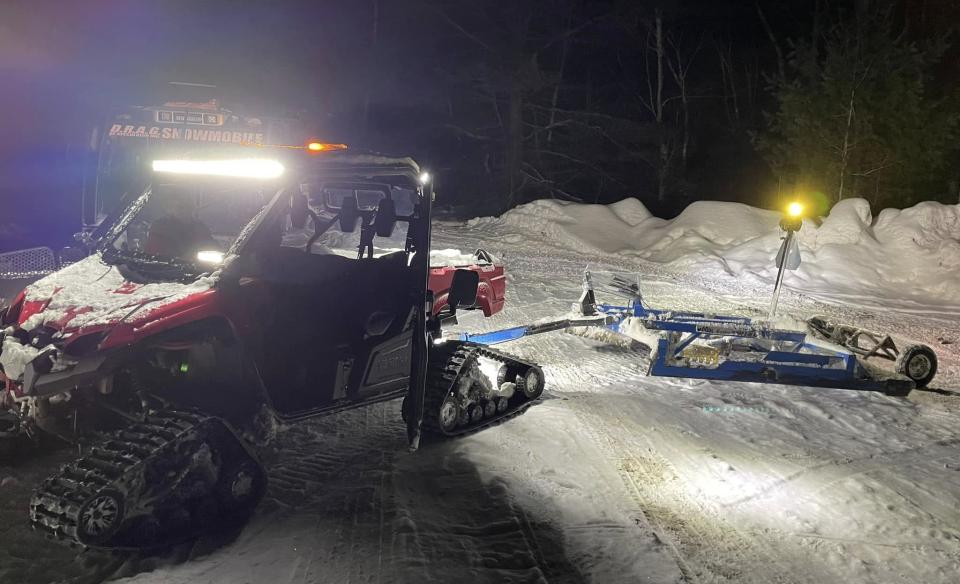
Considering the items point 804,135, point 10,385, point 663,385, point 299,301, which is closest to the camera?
point 10,385

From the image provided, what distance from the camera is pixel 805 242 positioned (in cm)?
1599

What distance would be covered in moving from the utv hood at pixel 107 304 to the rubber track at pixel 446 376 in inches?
77.4

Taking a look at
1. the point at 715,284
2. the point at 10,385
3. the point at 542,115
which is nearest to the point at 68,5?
the point at 542,115

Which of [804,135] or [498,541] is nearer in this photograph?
[498,541]

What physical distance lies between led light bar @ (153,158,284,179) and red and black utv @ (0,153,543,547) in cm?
1

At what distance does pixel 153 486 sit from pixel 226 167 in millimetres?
2054

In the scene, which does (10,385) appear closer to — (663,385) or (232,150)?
(232,150)

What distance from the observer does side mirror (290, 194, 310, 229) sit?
475cm

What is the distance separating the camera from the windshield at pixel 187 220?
4199 mm

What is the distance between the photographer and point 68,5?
23.2 metres

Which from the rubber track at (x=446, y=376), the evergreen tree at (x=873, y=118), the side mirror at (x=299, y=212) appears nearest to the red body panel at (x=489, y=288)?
the rubber track at (x=446, y=376)

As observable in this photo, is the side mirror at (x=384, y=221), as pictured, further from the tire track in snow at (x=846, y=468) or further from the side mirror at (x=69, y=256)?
the side mirror at (x=69, y=256)

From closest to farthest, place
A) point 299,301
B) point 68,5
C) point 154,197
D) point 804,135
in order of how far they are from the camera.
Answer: point 299,301 → point 154,197 → point 804,135 → point 68,5

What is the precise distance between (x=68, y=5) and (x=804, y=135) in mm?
25178
